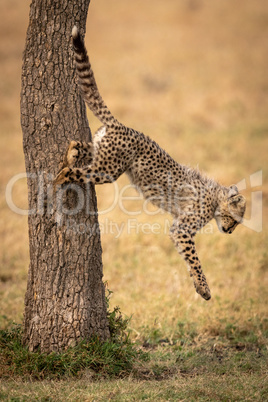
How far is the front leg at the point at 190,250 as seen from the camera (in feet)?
18.7

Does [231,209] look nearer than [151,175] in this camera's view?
No

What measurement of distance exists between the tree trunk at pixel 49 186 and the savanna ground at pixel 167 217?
Answer: 62 centimetres

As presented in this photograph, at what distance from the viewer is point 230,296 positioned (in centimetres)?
767

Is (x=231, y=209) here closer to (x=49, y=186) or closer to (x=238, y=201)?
(x=238, y=201)

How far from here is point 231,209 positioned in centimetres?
629

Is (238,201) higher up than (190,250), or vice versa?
(238,201)

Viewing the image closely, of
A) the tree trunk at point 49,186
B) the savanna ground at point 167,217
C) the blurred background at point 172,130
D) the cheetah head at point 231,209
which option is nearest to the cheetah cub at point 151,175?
the cheetah head at point 231,209

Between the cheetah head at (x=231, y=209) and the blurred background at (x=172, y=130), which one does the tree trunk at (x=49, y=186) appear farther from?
the cheetah head at (x=231, y=209)

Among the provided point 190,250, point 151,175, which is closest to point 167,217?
point 190,250

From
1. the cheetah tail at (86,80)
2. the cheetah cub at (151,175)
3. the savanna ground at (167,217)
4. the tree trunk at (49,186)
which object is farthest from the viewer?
the savanna ground at (167,217)

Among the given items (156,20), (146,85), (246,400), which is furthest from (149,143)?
(156,20)

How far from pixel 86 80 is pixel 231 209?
243cm

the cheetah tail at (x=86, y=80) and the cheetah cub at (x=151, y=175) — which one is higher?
the cheetah tail at (x=86, y=80)

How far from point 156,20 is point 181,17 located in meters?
1.14
